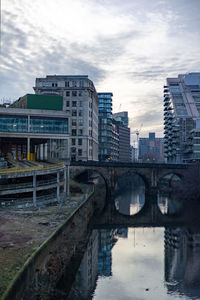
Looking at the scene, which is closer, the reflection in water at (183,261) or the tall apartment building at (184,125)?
the reflection in water at (183,261)

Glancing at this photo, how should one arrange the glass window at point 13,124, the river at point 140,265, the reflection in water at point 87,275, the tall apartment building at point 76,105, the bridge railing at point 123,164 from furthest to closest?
the tall apartment building at point 76,105 → the bridge railing at point 123,164 → the glass window at point 13,124 → the river at point 140,265 → the reflection in water at point 87,275

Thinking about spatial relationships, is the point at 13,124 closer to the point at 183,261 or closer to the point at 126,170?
the point at 126,170

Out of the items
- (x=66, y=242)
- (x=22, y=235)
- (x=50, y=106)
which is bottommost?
Answer: (x=66, y=242)

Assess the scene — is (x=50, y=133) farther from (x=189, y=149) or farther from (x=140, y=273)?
(x=189, y=149)

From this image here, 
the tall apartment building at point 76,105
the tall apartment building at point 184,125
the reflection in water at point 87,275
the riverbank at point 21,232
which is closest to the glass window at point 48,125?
the riverbank at point 21,232

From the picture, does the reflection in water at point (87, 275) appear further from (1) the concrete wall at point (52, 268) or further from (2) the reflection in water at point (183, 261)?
(2) the reflection in water at point (183, 261)

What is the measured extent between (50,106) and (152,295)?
207ft

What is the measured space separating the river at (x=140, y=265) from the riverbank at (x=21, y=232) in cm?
737

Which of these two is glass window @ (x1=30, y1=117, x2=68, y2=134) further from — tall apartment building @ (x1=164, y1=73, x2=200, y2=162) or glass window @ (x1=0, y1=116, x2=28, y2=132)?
tall apartment building @ (x1=164, y1=73, x2=200, y2=162)

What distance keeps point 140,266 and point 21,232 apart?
18.7 metres

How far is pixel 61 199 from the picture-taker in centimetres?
6662

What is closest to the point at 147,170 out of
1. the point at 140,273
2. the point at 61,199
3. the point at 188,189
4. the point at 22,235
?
the point at 188,189

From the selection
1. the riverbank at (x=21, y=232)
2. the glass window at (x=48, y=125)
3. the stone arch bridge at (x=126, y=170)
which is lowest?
the riverbank at (x=21, y=232)

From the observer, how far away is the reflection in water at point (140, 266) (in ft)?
117
